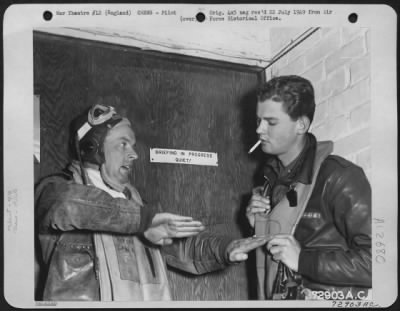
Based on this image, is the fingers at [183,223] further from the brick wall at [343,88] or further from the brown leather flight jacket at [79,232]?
the brick wall at [343,88]

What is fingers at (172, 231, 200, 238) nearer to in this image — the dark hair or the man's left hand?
the man's left hand

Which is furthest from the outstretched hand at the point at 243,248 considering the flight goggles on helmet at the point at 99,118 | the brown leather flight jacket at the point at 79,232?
the flight goggles on helmet at the point at 99,118

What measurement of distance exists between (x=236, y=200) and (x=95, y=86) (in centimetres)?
29

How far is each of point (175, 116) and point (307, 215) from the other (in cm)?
26

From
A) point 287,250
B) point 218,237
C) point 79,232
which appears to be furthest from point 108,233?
point 287,250

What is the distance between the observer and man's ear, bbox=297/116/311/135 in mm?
1355

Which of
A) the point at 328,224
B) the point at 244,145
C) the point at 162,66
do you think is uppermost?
the point at 162,66

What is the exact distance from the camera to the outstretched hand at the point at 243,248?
135cm

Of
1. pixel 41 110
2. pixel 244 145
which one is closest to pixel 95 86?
pixel 41 110

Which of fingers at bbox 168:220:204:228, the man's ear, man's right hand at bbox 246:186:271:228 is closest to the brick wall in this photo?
the man's ear

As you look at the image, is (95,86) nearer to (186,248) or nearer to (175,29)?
(175,29)

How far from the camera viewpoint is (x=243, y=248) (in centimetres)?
136

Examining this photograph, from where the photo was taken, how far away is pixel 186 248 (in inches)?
54.2

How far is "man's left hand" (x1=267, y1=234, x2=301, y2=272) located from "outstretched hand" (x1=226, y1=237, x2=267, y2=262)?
25 millimetres
